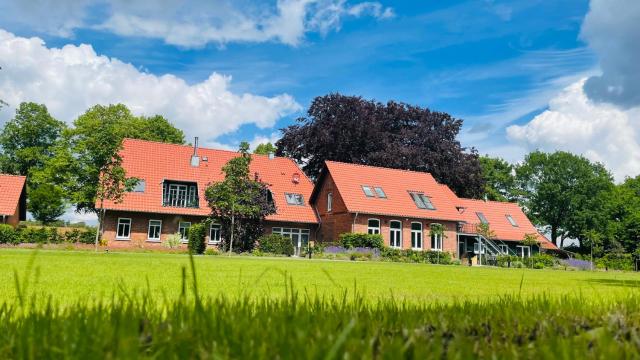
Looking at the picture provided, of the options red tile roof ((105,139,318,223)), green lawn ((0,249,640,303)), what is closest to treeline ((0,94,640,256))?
red tile roof ((105,139,318,223))

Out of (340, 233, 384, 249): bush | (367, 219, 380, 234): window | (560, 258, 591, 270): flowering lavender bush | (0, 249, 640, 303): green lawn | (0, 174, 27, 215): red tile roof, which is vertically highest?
(0, 174, 27, 215): red tile roof

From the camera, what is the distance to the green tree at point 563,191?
71625 millimetres

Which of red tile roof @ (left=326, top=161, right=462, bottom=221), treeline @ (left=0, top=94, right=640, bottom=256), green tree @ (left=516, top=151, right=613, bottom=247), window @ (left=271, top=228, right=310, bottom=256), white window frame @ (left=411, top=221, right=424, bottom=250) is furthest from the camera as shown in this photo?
green tree @ (left=516, top=151, right=613, bottom=247)

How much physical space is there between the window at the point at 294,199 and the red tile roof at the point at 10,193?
2027 centimetres

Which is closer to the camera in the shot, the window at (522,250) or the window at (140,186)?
the window at (140,186)

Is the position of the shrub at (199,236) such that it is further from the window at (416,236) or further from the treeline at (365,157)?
the window at (416,236)

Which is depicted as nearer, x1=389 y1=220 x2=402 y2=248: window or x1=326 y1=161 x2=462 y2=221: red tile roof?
x1=326 y1=161 x2=462 y2=221: red tile roof

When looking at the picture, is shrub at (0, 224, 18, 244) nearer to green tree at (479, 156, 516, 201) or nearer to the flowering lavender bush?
the flowering lavender bush

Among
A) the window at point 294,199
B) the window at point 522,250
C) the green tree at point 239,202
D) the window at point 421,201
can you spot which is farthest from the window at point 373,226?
the window at point 522,250

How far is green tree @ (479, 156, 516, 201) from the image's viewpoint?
76.3 m

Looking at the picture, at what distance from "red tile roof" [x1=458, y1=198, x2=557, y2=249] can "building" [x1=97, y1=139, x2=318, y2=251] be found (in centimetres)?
1515

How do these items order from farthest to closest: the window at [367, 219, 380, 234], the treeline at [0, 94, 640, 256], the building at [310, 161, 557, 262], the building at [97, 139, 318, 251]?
the treeline at [0, 94, 640, 256], the building at [310, 161, 557, 262], the window at [367, 219, 380, 234], the building at [97, 139, 318, 251]

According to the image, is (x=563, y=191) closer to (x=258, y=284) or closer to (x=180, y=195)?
(x=180, y=195)

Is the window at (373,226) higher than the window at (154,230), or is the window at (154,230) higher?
the window at (373,226)
